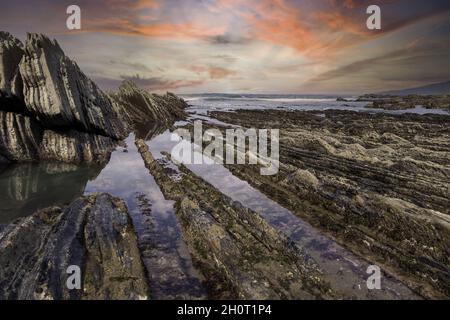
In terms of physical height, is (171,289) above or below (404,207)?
below

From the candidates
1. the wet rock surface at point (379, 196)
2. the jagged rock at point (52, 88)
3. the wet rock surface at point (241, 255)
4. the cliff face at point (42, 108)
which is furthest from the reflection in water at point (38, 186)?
the wet rock surface at point (379, 196)

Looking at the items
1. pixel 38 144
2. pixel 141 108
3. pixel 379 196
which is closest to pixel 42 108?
pixel 38 144

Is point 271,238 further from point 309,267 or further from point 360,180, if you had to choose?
point 360,180

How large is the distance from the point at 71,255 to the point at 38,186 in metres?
10.5

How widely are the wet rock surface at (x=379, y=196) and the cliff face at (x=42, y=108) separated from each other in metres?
13.6

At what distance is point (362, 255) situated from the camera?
412 inches

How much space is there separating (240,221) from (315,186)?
19.6ft

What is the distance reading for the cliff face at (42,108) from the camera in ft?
72.3

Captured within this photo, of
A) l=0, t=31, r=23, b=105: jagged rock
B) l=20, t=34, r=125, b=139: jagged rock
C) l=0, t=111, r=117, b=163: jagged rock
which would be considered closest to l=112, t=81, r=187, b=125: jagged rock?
l=20, t=34, r=125, b=139: jagged rock

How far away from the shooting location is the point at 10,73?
22391mm

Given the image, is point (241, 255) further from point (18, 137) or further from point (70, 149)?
point (18, 137)

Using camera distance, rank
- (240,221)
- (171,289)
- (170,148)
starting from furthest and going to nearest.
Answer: (170,148)
(240,221)
(171,289)
